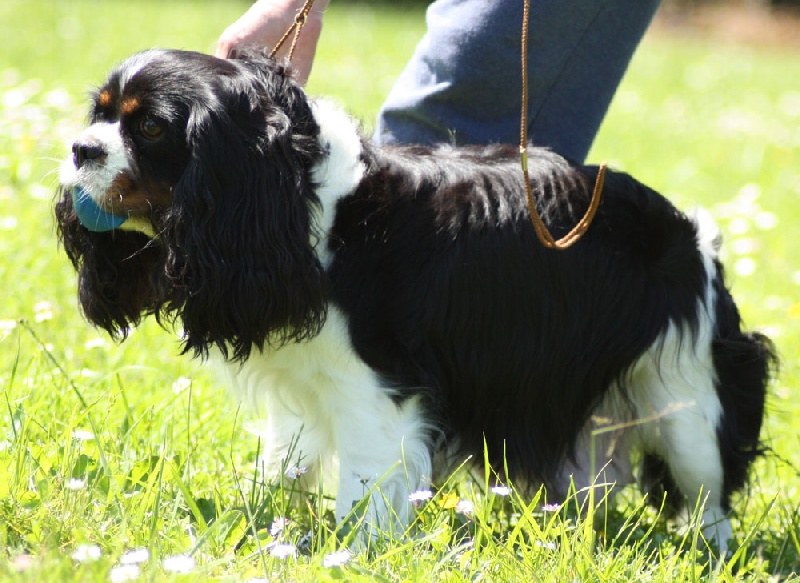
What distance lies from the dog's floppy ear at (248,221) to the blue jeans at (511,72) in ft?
2.91


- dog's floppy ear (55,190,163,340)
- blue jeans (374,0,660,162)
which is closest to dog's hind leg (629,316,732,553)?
blue jeans (374,0,660,162)

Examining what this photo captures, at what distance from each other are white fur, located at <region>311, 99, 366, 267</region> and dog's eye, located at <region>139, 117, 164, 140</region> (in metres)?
0.41

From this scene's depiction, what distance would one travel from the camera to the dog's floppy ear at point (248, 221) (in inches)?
106

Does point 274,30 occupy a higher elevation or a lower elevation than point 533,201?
higher

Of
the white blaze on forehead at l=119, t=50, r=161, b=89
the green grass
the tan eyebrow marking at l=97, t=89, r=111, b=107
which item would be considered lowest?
the green grass

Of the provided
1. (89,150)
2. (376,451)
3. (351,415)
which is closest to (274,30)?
(89,150)

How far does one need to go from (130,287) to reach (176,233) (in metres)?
A: 0.45

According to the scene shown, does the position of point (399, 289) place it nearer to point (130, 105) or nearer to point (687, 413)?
point (130, 105)

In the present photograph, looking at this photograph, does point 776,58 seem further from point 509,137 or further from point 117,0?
point 509,137

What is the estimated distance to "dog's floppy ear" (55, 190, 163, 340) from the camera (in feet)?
9.98

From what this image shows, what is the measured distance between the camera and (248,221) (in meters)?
2.74

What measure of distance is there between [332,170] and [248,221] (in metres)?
0.28

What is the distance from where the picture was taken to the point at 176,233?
2730 millimetres

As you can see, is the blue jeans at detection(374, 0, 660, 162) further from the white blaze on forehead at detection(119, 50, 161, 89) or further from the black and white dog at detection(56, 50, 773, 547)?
the white blaze on forehead at detection(119, 50, 161, 89)
